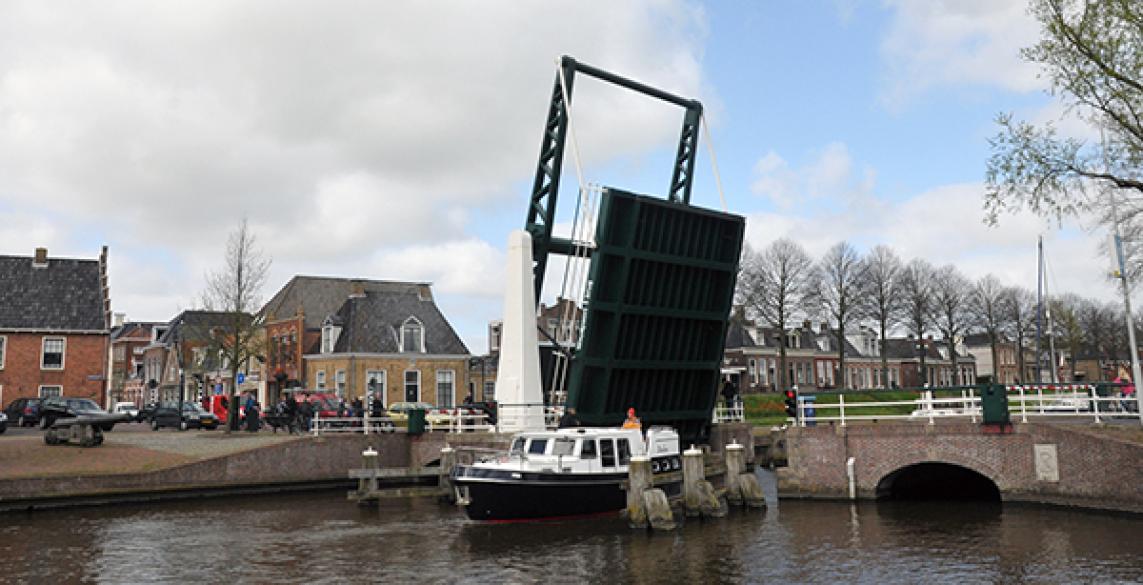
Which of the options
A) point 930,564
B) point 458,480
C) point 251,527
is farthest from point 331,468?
point 930,564

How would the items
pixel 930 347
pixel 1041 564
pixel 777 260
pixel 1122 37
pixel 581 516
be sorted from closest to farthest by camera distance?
1. pixel 1041 564
2. pixel 1122 37
3. pixel 581 516
4. pixel 777 260
5. pixel 930 347

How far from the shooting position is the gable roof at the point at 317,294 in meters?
51.0

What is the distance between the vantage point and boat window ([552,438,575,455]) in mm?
18609

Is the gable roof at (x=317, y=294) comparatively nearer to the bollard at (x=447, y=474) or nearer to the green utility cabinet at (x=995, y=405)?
the bollard at (x=447, y=474)

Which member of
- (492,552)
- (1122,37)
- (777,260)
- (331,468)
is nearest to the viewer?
(492,552)

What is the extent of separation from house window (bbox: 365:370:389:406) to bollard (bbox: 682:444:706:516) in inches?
1174

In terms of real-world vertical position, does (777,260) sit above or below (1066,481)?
above

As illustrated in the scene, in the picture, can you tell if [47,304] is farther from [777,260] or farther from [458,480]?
[777,260]

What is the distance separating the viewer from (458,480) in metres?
18.2

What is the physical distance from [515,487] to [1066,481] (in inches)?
452

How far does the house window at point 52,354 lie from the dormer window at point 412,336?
54.2 ft

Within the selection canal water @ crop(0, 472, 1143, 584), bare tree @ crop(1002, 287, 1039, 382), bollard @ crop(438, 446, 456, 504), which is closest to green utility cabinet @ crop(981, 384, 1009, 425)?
canal water @ crop(0, 472, 1143, 584)

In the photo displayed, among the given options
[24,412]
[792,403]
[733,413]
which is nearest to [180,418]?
[24,412]

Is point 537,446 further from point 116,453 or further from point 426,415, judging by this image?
point 426,415
